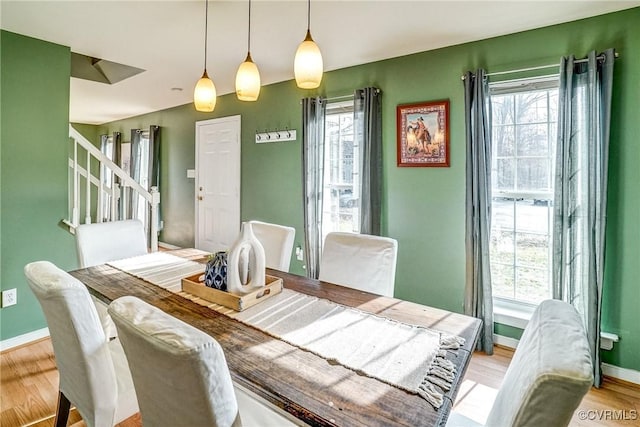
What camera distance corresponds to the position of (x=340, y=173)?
3.59 m

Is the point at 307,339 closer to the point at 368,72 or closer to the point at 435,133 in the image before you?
the point at 435,133

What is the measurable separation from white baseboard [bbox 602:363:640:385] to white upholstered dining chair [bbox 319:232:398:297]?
1609 mm

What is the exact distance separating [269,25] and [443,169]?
5.59ft

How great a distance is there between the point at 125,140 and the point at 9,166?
13.6 ft

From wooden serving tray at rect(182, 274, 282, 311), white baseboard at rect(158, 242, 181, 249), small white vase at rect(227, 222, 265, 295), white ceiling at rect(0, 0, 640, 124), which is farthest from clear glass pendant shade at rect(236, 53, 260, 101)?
white baseboard at rect(158, 242, 181, 249)

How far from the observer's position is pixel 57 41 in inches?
111

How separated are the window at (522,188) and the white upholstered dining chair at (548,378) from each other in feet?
6.13

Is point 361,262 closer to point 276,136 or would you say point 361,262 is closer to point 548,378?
point 548,378

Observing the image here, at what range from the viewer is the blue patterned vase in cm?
160

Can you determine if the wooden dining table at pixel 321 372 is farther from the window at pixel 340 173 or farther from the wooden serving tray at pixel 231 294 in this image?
the window at pixel 340 173

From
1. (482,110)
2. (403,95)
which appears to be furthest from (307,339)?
(403,95)

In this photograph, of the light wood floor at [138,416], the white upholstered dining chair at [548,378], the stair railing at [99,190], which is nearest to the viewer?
the white upholstered dining chair at [548,378]

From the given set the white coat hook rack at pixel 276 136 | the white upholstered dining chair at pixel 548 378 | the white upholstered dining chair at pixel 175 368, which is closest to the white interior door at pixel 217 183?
the white coat hook rack at pixel 276 136

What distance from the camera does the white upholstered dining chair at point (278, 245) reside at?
2.36 meters
